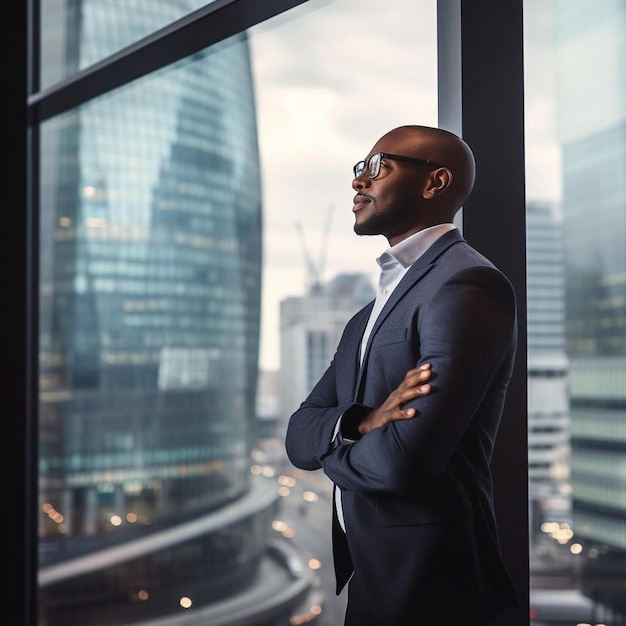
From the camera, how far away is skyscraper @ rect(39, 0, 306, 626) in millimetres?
13922

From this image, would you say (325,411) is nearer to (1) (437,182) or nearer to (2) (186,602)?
(1) (437,182)

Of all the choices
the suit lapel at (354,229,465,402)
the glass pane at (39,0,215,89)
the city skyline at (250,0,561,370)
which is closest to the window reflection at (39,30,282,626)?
the city skyline at (250,0,561,370)

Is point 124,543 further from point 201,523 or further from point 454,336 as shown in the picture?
point 454,336

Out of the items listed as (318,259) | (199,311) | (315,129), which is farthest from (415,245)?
(199,311)

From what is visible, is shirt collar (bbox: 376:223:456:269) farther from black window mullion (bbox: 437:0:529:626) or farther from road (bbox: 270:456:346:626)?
road (bbox: 270:456:346:626)

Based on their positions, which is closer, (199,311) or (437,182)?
(437,182)

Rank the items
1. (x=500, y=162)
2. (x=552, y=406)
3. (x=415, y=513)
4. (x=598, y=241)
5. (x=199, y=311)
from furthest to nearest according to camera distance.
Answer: (x=199, y=311) → (x=552, y=406) → (x=598, y=241) → (x=500, y=162) → (x=415, y=513)

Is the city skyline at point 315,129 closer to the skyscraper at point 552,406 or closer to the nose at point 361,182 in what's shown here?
the skyscraper at point 552,406

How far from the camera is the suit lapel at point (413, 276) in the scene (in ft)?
4.27

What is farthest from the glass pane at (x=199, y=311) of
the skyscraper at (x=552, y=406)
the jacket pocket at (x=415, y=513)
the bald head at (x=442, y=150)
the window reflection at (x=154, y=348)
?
the jacket pocket at (x=415, y=513)

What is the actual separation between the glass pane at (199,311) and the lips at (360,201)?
9120 millimetres

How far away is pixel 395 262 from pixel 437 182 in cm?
16

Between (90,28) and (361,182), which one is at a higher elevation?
(90,28)

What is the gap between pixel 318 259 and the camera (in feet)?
45.9
